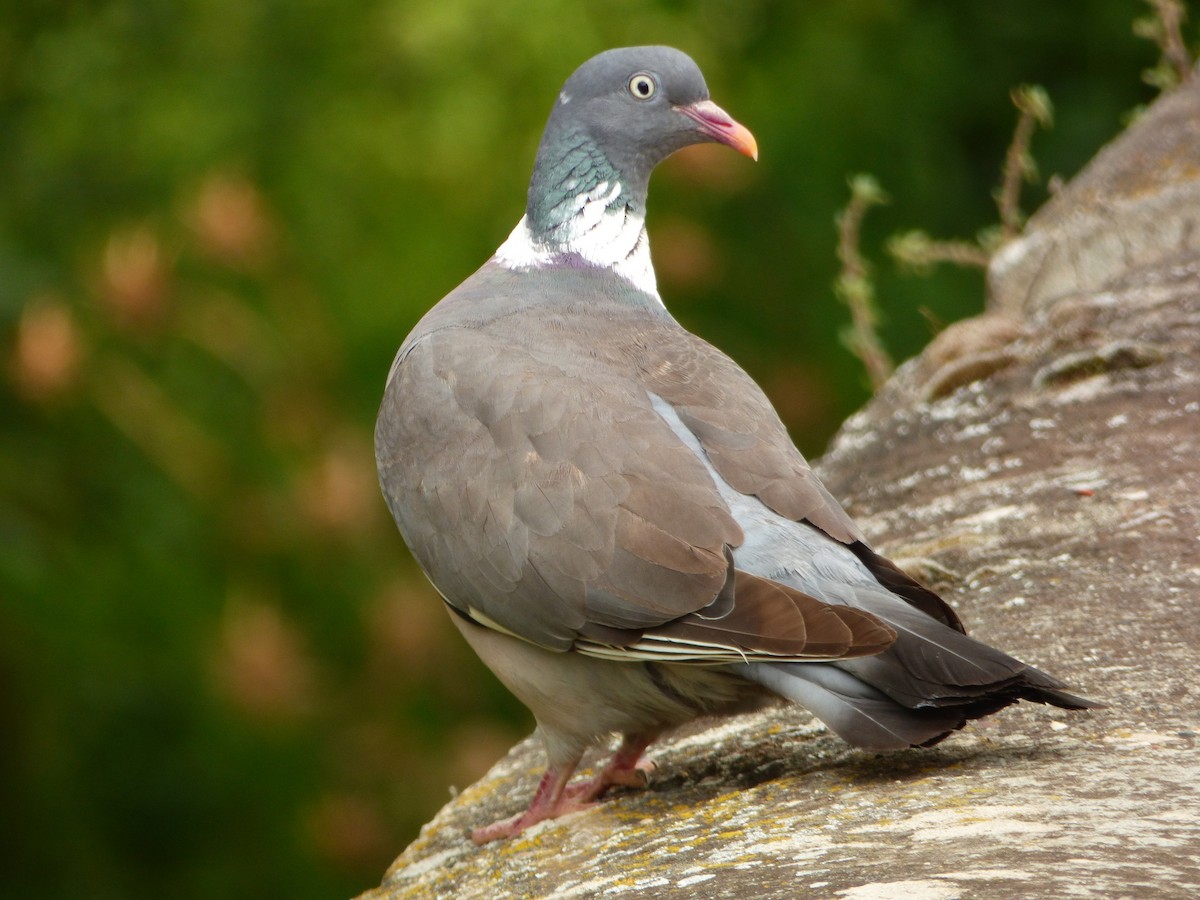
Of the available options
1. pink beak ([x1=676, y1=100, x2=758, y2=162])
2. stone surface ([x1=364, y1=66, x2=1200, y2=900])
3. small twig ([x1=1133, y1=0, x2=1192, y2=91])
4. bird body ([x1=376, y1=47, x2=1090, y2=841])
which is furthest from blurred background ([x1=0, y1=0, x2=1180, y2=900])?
bird body ([x1=376, y1=47, x2=1090, y2=841])

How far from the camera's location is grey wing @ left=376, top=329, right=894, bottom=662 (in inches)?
97.4

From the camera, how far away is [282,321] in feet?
19.1

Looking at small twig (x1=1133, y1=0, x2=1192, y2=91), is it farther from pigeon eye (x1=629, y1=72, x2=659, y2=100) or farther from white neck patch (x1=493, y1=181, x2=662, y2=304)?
white neck patch (x1=493, y1=181, x2=662, y2=304)

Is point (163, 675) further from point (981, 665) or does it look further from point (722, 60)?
point (981, 665)

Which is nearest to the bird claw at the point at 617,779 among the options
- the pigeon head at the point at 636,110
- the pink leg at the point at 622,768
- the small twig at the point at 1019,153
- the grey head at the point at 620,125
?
the pink leg at the point at 622,768

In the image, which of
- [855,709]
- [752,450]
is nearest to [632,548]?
[752,450]

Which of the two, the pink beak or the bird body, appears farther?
the pink beak

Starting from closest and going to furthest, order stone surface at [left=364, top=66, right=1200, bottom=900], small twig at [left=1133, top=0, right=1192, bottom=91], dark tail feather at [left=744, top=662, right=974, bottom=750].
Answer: stone surface at [left=364, top=66, right=1200, bottom=900]
dark tail feather at [left=744, top=662, right=974, bottom=750]
small twig at [left=1133, top=0, right=1192, bottom=91]

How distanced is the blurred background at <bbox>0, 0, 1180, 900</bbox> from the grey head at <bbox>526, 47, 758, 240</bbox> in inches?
76.5

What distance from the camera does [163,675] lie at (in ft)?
18.5

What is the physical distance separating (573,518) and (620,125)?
1.36m

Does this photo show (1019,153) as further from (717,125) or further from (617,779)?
(617,779)

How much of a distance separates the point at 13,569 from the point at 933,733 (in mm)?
3915

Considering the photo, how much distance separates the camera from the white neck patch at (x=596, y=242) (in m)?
3.60
